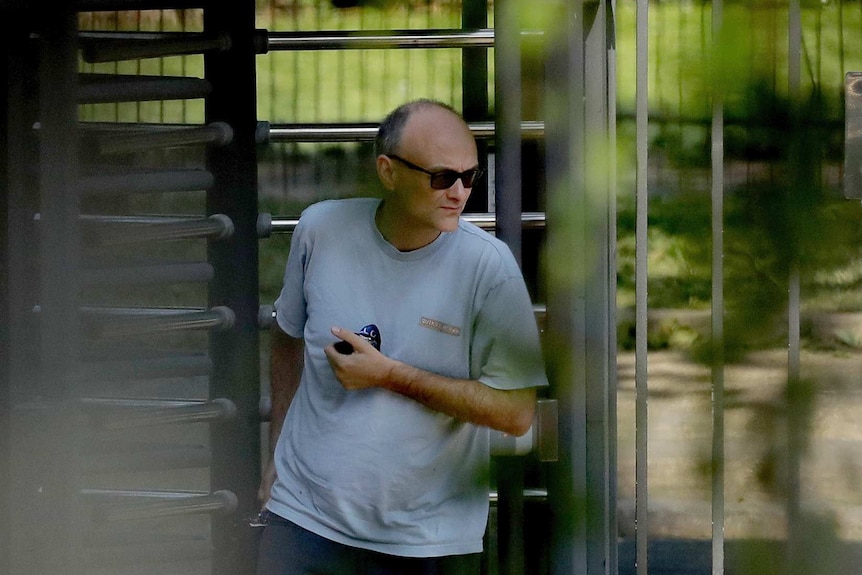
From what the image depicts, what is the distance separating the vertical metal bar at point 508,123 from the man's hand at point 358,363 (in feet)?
1.11

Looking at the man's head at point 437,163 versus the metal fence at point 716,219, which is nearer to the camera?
the metal fence at point 716,219

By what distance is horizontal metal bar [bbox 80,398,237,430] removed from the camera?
119 inches

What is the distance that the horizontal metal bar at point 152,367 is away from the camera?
3.26 meters

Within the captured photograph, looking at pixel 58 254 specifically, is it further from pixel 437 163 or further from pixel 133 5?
pixel 437 163

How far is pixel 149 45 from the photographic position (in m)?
3.07

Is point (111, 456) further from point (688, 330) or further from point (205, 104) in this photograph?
point (688, 330)

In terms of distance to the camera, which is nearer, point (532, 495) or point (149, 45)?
point (532, 495)

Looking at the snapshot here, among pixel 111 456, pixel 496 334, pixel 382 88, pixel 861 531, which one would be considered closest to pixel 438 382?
pixel 111 456

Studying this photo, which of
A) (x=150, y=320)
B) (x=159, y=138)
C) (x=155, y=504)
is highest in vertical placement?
(x=159, y=138)

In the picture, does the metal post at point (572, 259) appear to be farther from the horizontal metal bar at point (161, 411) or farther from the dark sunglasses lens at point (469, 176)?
the horizontal metal bar at point (161, 411)

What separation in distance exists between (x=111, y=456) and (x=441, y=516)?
0.64 metres

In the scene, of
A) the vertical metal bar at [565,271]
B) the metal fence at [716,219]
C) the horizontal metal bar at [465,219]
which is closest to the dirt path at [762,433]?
the metal fence at [716,219]

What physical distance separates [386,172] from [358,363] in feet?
4.25

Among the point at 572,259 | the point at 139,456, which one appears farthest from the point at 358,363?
the point at 572,259
